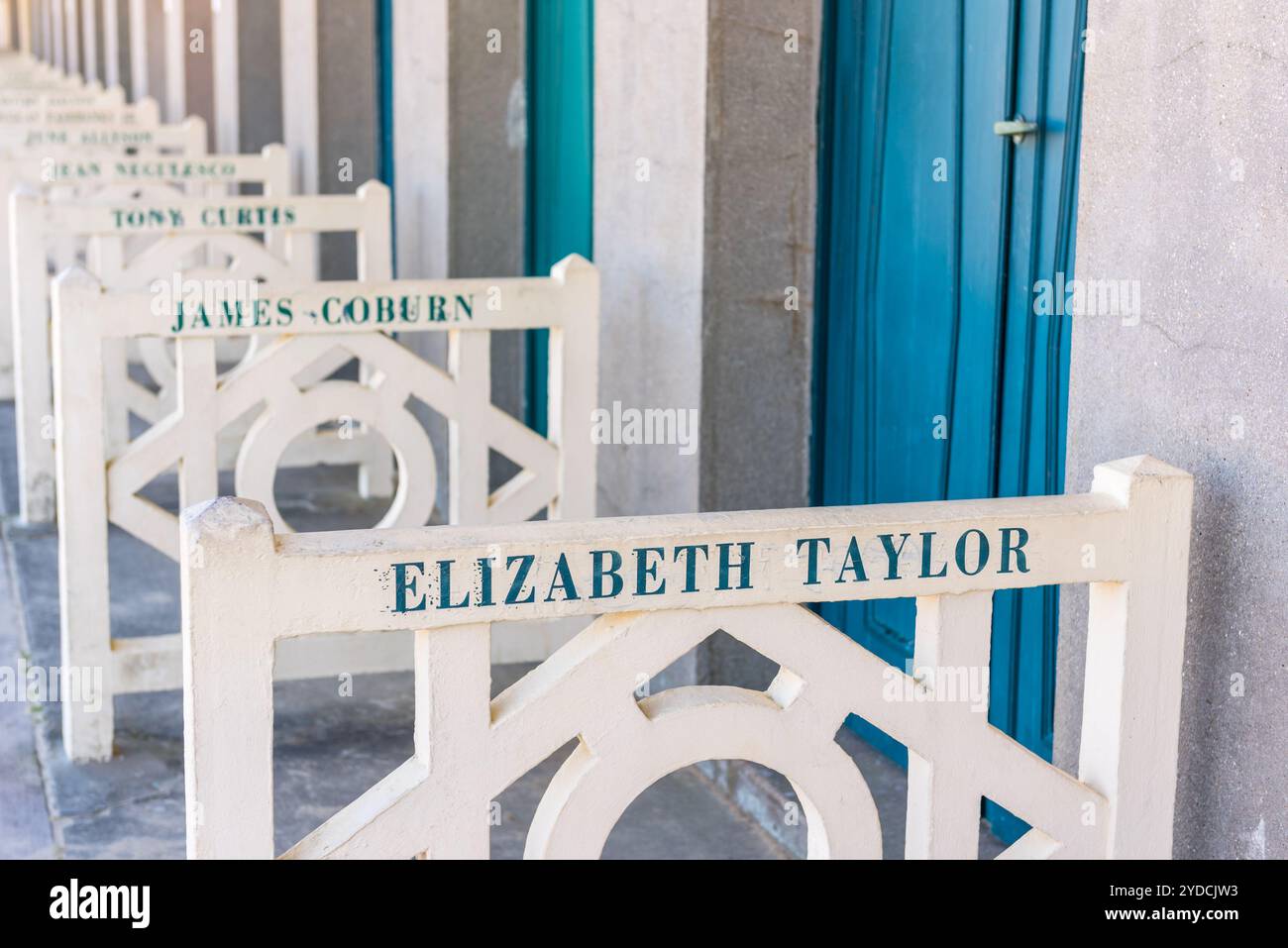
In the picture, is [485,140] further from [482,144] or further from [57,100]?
[57,100]

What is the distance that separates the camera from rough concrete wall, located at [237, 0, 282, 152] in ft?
31.1

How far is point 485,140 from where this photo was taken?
624cm

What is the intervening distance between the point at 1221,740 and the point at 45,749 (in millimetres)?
2918

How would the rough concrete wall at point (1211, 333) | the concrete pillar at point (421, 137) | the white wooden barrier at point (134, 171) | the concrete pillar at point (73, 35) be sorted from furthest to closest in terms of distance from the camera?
the concrete pillar at point (73, 35)
the white wooden barrier at point (134, 171)
the concrete pillar at point (421, 137)
the rough concrete wall at point (1211, 333)

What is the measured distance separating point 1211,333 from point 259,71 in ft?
26.4

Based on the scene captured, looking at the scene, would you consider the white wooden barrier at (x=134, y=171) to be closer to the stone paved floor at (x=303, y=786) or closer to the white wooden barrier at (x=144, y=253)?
the white wooden barrier at (x=144, y=253)

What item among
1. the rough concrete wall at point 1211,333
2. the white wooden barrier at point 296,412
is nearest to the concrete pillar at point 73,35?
the white wooden barrier at point 296,412

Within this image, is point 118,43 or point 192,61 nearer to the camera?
point 192,61

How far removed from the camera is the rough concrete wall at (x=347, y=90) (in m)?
7.94

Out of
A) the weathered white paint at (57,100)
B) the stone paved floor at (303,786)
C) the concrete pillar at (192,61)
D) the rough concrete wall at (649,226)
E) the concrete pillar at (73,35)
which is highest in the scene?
the concrete pillar at (73,35)

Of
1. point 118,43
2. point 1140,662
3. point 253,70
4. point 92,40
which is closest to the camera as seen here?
point 1140,662

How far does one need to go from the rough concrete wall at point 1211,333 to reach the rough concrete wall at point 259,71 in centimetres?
766

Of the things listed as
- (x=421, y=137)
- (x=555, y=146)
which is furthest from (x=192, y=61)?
(x=555, y=146)
